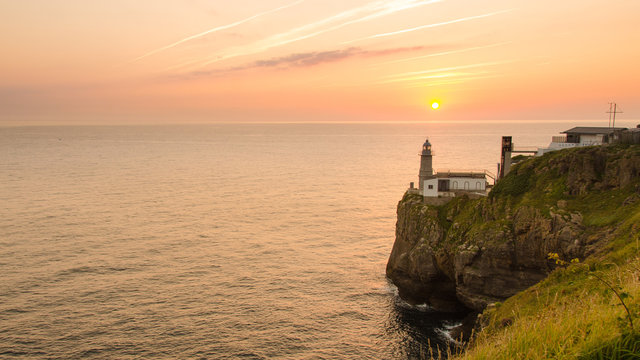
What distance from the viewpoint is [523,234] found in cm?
4203

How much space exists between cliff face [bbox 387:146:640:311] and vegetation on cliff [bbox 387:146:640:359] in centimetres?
9

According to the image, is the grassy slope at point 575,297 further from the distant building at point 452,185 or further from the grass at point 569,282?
the distant building at point 452,185

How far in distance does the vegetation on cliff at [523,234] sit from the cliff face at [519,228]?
9cm

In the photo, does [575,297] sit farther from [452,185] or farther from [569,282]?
[452,185]

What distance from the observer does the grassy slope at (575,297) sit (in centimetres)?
812

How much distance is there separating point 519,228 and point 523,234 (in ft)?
2.19

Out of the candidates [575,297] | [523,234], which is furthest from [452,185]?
[575,297]

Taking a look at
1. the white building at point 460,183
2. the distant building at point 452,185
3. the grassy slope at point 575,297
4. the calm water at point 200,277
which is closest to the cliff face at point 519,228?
the grassy slope at point 575,297

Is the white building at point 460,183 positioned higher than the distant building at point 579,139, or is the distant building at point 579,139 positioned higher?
the distant building at point 579,139

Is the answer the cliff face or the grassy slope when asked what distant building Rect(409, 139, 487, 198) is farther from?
the grassy slope

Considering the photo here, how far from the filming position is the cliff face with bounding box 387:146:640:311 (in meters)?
39.6

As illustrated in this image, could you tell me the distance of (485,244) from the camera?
43594 millimetres

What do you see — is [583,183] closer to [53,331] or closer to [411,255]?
[411,255]

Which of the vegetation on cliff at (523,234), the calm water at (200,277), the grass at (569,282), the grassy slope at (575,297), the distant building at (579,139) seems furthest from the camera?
the distant building at (579,139)
